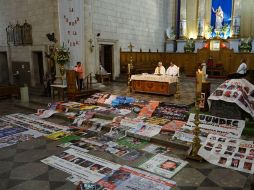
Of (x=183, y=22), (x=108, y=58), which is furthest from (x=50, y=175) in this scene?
(x=183, y=22)

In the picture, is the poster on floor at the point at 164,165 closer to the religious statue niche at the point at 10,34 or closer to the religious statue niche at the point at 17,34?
the religious statue niche at the point at 17,34

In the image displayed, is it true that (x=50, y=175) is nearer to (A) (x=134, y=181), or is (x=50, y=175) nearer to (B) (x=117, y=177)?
(B) (x=117, y=177)

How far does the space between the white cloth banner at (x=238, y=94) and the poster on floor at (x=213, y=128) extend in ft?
1.60

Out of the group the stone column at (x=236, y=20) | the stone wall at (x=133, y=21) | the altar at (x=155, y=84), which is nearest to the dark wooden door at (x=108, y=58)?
the stone wall at (x=133, y=21)

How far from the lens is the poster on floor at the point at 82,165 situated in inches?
189

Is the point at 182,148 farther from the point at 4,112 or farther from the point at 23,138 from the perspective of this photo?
the point at 4,112

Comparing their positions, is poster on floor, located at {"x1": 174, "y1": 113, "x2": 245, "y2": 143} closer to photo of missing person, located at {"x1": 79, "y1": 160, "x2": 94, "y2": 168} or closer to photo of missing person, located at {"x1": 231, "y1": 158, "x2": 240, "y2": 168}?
photo of missing person, located at {"x1": 231, "y1": 158, "x2": 240, "y2": 168}

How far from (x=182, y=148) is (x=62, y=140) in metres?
3.20

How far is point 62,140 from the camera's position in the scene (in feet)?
22.0

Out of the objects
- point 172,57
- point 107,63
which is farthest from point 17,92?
point 172,57

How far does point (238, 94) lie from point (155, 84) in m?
4.22

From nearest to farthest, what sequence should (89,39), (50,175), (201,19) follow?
(50,175), (89,39), (201,19)

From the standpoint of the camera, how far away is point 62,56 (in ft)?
37.9

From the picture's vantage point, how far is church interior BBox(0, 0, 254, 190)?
495cm
